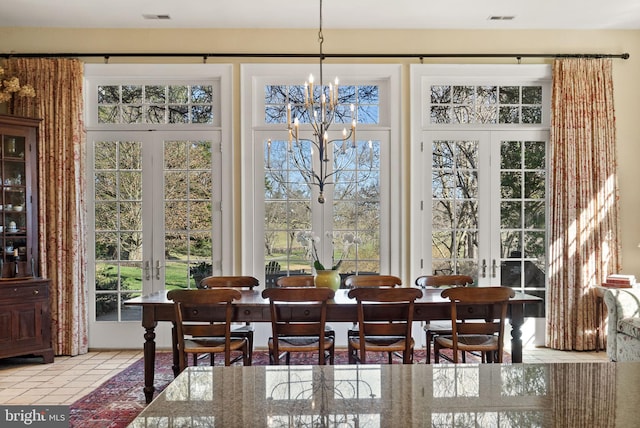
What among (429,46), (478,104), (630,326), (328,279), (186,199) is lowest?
(630,326)

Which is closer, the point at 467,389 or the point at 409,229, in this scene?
the point at 467,389

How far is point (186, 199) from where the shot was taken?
552 centimetres

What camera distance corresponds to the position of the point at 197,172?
5.53 metres

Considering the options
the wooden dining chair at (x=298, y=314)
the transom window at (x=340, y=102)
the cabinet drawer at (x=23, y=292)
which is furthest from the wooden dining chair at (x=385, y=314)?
the cabinet drawer at (x=23, y=292)

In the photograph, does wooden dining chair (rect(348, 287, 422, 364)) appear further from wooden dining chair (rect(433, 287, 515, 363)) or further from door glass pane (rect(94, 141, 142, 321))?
door glass pane (rect(94, 141, 142, 321))

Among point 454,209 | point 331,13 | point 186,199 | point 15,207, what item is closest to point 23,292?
point 15,207

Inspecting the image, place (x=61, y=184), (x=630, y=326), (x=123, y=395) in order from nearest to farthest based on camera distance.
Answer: (x=123, y=395)
(x=630, y=326)
(x=61, y=184)

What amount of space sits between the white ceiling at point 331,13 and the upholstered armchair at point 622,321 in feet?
8.93

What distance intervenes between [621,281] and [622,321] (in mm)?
674

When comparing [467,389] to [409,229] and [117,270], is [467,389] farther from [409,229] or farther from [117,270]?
[117,270]

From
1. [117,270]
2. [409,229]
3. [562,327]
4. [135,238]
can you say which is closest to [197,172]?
[135,238]

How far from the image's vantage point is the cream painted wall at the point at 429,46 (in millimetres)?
5469

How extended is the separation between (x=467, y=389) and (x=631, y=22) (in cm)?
549

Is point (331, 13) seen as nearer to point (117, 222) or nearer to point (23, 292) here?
point (117, 222)
